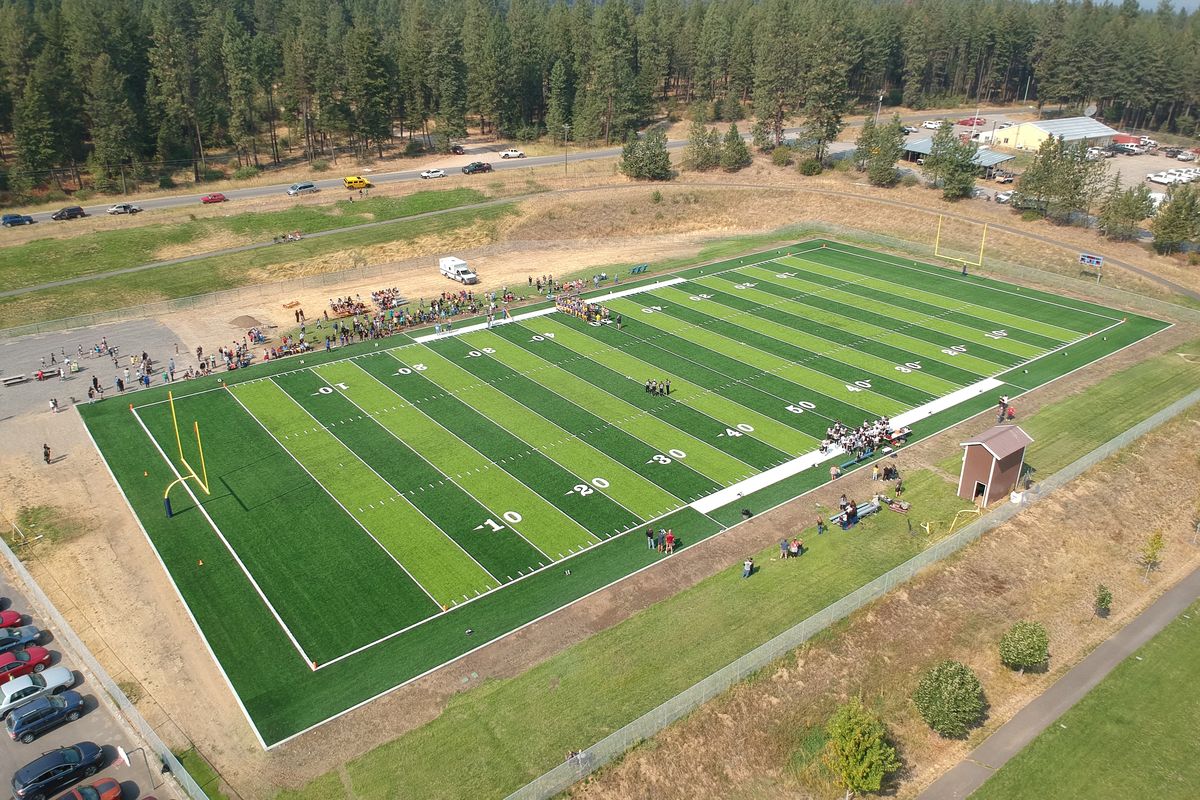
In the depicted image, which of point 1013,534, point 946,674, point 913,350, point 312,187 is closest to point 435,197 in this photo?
point 312,187

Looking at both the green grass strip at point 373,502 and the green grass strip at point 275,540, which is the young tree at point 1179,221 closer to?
the green grass strip at point 373,502

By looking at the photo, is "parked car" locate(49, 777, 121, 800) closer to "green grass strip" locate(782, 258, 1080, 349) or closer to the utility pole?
"green grass strip" locate(782, 258, 1080, 349)

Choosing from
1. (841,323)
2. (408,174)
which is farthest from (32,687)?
(408,174)

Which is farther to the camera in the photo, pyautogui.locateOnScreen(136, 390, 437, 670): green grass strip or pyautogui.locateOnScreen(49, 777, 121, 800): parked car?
pyautogui.locateOnScreen(136, 390, 437, 670): green grass strip

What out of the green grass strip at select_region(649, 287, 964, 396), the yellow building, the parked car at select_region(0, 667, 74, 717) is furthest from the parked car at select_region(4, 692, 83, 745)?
the yellow building

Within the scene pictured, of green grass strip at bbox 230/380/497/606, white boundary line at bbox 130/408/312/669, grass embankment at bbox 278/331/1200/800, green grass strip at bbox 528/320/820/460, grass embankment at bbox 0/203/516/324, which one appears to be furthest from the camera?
grass embankment at bbox 0/203/516/324

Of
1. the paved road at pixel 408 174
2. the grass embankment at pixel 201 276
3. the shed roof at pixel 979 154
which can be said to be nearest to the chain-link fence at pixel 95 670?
the grass embankment at pixel 201 276
